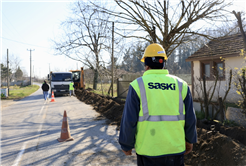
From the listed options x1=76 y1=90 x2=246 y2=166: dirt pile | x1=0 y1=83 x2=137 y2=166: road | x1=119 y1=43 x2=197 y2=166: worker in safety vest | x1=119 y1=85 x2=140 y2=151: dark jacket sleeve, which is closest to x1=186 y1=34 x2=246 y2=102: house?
x1=76 y1=90 x2=246 y2=166: dirt pile

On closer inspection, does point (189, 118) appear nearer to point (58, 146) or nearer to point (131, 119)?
point (131, 119)

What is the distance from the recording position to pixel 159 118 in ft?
7.25

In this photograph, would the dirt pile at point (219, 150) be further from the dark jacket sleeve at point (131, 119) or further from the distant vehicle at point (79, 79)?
the distant vehicle at point (79, 79)

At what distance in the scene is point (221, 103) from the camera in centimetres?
671

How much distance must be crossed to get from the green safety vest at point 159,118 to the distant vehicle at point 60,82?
879 inches

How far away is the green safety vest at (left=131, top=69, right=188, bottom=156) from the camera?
2195 mm

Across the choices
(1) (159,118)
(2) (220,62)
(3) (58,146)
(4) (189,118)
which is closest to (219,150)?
(4) (189,118)

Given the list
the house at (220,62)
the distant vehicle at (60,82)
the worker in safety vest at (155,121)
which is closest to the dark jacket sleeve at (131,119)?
the worker in safety vest at (155,121)

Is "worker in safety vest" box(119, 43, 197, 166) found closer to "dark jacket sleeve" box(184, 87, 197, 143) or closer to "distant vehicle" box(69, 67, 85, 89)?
"dark jacket sleeve" box(184, 87, 197, 143)

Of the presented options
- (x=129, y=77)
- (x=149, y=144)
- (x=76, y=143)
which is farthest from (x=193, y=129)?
→ (x=129, y=77)

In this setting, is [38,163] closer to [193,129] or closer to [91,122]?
[193,129]

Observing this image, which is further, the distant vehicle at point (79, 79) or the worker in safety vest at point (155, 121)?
the distant vehicle at point (79, 79)

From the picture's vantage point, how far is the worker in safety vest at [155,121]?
220 centimetres

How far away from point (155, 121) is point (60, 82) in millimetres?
22630
